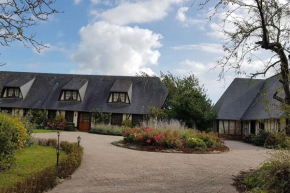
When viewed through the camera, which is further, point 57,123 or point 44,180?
point 57,123

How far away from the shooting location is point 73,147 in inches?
472

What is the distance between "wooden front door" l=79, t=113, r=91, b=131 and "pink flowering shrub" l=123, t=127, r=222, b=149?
1404 centimetres

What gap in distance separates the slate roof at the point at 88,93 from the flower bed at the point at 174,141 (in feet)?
41.0

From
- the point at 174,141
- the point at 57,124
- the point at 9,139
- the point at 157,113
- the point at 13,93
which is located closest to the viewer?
the point at 9,139

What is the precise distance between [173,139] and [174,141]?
0.12m

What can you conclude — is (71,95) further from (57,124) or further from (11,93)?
(11,93)

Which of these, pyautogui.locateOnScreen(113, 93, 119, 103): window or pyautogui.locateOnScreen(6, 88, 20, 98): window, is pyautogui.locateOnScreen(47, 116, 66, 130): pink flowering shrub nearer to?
pyautogui.locateOnScreen(113, 93, 119, 103): window

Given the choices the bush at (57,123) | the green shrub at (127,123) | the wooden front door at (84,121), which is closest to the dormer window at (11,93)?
the bush at (57,123)

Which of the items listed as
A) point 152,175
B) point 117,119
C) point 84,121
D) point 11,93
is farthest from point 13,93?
point 152,175

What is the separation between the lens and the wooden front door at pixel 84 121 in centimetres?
3015

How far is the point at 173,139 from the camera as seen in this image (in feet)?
48.3

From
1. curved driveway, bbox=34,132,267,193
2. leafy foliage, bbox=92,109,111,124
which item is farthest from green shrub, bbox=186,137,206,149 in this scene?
leafy foliage, bbox=92,109,111,124

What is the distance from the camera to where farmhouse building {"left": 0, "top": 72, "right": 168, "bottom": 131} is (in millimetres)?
29484

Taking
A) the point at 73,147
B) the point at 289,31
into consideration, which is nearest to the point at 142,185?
the point at 73,147
